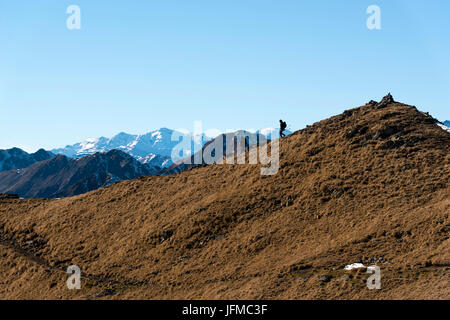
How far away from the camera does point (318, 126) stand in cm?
6562

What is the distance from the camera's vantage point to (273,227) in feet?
151

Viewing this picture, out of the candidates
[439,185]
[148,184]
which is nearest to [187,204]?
[148,184]

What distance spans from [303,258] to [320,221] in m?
7.22

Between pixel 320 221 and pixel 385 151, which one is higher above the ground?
pixel 385 151

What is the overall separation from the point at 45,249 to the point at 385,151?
44.3m

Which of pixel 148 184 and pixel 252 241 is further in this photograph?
pixel 148 184

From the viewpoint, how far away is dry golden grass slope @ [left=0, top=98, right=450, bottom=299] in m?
36.1

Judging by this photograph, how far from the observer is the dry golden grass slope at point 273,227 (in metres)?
36.1

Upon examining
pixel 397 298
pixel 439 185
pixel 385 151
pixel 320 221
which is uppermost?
pixel 385 151
